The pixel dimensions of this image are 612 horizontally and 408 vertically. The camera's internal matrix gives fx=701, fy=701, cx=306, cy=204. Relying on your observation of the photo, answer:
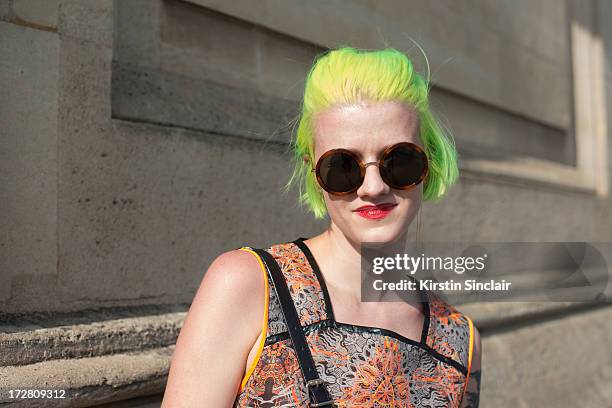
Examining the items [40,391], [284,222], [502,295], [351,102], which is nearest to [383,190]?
[351,102]

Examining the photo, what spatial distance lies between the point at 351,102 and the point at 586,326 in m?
4.28

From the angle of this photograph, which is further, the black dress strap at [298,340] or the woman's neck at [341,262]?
the woman's neck at [341,262]

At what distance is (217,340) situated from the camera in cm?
166

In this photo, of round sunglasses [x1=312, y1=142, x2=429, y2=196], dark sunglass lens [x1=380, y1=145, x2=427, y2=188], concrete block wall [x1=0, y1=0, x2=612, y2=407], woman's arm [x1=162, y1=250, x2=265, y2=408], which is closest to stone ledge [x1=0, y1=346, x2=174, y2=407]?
concrete block wall [x1=0, y1=0, x2=612, y2=407]

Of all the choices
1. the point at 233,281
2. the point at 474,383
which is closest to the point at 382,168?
the point at 233,281

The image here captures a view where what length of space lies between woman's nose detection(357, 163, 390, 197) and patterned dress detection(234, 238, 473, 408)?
0.26 m

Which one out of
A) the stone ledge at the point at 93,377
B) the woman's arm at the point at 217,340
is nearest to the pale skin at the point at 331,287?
the woman's arm at the point at 217,340

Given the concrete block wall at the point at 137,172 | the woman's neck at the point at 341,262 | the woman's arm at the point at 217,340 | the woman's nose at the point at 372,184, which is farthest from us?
the concrete block wall at the point at 137,172

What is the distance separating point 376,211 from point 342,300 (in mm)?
266

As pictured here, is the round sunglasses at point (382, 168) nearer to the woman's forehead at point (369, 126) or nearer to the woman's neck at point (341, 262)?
the woman's forehead at point (369, 126)

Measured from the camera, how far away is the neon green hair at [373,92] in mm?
1868

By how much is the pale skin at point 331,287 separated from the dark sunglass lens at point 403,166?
25mm

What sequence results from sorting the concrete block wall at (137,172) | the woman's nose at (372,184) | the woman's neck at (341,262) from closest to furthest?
the woman's nose at (372,184) < the woman's neck at (341,262) < the concrete block wall at (137,172)

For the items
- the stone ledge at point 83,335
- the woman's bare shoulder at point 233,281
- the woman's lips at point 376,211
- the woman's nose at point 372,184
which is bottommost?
the stone ledge at point 83,335
